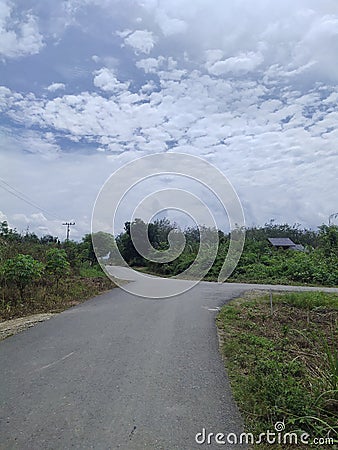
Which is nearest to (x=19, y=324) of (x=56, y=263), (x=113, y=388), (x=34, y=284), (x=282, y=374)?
(x=34, y=284)

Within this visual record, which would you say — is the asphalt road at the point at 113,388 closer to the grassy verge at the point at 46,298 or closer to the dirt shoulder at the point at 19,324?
the dirt shoulder at the point at 19,324

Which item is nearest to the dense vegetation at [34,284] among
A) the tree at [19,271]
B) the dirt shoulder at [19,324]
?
the tree at [19,271]

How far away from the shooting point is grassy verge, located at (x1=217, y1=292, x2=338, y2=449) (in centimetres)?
344

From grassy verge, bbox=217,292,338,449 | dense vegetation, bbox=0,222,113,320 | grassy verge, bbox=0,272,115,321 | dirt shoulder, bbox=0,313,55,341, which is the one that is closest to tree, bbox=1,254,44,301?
dense vegetation, bbox=0,222,113,320

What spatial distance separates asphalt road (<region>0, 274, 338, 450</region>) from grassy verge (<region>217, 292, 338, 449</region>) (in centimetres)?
23

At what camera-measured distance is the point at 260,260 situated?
3055cm

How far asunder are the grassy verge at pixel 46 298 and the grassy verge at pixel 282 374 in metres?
5.17

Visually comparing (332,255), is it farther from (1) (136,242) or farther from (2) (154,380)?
(2) (154,380)

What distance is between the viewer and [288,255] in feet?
100

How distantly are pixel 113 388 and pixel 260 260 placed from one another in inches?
1080

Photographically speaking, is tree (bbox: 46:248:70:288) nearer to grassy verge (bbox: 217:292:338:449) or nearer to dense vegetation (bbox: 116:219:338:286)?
dense vegetation (bbox: 116:219:338:286)

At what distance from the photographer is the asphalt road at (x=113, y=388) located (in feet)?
10.8

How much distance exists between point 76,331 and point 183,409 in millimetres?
4274

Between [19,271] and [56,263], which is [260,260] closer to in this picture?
[56,263]
